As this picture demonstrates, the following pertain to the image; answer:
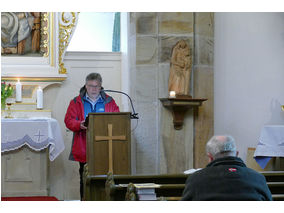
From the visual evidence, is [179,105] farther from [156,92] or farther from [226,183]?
[226,183]

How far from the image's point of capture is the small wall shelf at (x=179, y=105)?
26.5 ft

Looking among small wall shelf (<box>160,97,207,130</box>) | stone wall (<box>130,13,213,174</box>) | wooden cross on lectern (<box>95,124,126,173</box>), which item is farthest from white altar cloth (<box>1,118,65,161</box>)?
small wall shelf (<box>160,97,207,130</box>)

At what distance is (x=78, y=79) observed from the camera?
930 centimetres

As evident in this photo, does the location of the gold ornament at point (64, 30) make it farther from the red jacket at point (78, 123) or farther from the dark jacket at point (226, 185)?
the dark jacket at point (226, 185)

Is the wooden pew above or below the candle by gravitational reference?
below

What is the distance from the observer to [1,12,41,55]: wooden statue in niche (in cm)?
913

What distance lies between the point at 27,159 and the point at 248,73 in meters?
3.89

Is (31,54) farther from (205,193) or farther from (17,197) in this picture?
(205,193)

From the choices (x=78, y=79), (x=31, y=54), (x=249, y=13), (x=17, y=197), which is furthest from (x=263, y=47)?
(x=17, y=197)

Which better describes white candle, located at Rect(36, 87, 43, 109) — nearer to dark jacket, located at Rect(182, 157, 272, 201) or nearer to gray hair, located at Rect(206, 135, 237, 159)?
gray hair, located at Rect(206, 135, 237, 159)

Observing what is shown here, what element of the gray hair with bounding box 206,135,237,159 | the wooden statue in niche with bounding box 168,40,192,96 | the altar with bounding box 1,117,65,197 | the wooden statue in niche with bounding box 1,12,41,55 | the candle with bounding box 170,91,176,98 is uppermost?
the wooden statue in niche with bounding box 1,12,41,55

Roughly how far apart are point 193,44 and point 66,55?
2.18 meters

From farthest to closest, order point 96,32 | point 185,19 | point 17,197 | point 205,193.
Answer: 1. point 96,32
2. point 185,19
3. point 17,197
4. point 205,193

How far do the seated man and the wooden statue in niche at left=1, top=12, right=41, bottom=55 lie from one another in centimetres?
603
